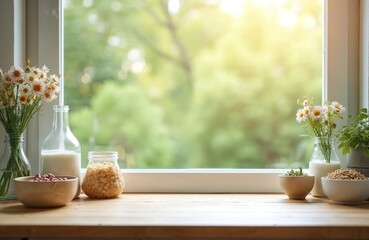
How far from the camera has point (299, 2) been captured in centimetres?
184

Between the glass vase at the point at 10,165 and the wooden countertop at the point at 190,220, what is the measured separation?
6 cm

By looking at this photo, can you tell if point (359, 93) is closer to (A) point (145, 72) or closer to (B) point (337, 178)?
(B) point (337, 178)

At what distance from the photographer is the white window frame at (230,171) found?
1712 millimetres

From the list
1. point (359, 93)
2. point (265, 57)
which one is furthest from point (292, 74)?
point (359, 93)

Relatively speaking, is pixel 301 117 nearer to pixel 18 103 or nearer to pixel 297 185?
pixel 297 185

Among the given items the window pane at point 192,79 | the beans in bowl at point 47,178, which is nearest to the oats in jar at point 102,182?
the beans in bowl at point 47,178

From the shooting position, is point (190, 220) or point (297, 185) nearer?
point (190, 220)

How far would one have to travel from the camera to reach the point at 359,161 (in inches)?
61.7

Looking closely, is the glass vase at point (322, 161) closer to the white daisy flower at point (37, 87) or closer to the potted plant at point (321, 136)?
the potted plant at point (321, 136)

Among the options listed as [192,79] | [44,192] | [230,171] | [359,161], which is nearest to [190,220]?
[44,192]

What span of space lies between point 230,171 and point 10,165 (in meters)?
0.73

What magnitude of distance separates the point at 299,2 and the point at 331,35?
207 mm

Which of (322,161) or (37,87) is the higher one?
(37,87)

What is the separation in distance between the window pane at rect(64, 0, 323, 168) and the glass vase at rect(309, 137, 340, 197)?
Answer: 217 millimetres
